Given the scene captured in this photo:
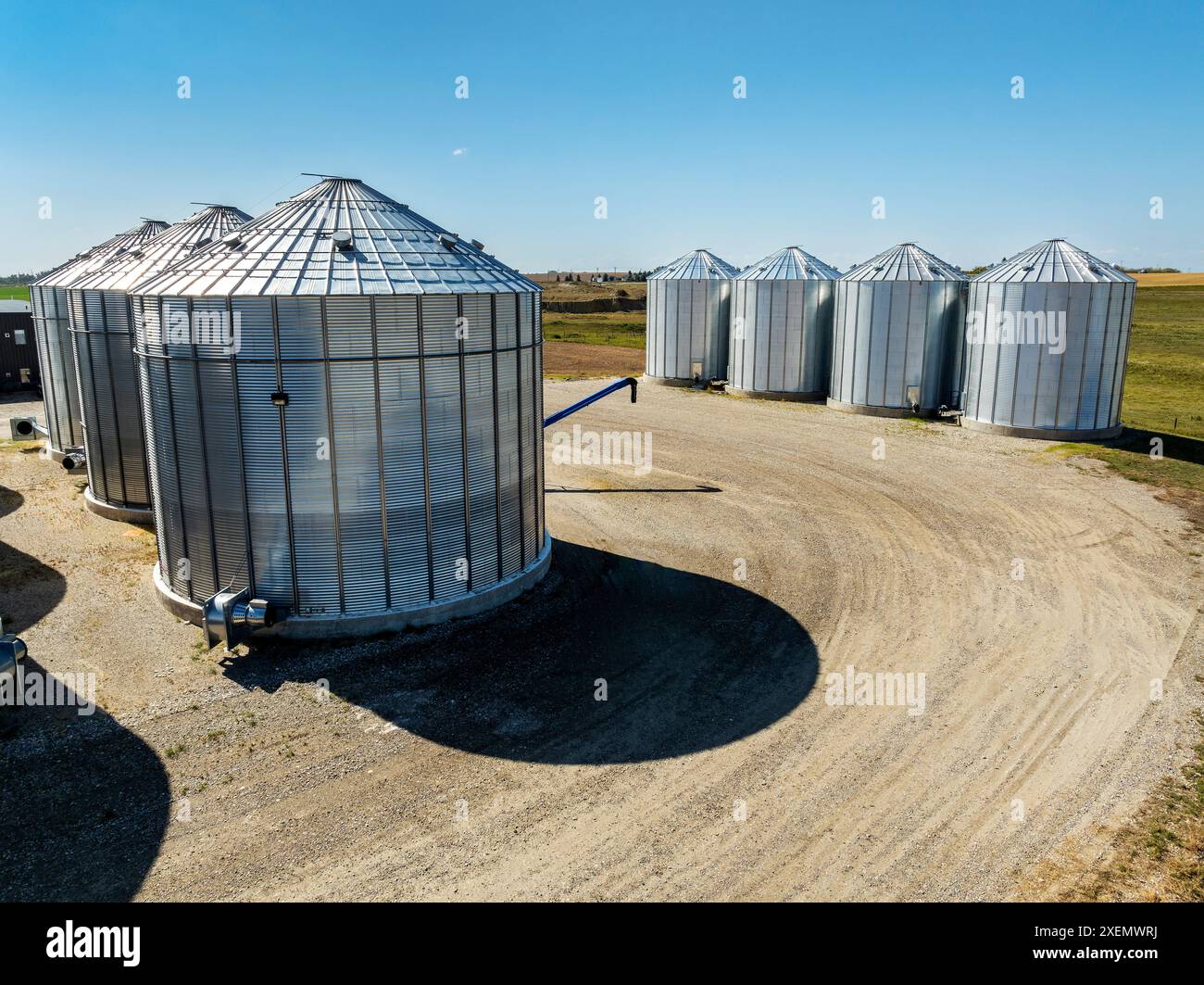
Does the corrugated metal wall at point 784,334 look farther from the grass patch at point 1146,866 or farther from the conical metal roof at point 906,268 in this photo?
the grass patch at point 1146,866

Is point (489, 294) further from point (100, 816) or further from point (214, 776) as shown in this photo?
point (100, 816)

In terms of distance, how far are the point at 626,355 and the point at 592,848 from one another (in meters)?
57.9

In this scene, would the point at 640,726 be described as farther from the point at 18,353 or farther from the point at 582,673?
the point at 18,353

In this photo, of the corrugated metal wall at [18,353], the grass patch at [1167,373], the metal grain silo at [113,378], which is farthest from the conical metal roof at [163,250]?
the grass patch at [1167,373]

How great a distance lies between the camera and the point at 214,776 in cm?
1291

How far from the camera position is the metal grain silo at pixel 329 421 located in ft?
52.2

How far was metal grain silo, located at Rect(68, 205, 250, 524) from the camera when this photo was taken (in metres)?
23.9

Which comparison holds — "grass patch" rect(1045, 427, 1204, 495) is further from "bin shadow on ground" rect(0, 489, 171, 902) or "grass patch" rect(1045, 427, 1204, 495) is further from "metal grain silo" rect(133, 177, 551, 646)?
"bin shadow on ground" rect(0, 489, 171, 902)

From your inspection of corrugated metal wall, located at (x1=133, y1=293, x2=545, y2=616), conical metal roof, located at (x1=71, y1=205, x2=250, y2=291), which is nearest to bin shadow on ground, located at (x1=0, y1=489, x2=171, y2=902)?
corrugated metal wall, located at (x1=133, y1=293, x2=545, y2=616)

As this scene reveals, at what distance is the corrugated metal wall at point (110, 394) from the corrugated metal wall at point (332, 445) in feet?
24.7

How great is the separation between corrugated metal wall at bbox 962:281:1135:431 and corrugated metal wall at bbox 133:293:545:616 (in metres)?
25.5

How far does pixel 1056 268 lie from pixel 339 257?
1191 inches

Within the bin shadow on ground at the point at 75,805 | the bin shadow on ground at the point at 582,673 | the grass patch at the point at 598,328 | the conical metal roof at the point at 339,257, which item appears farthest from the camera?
the grass patch at the point at 598,328
